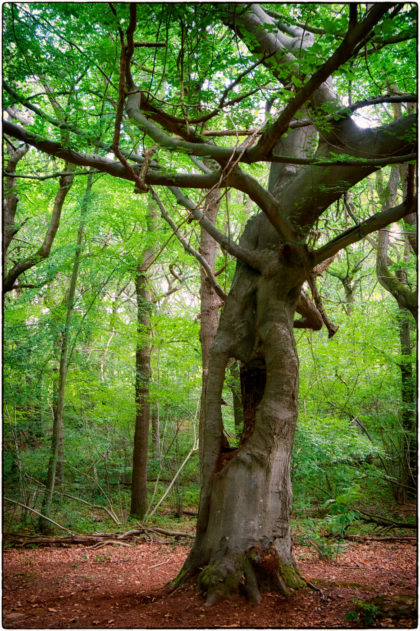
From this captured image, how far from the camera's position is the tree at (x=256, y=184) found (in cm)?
343

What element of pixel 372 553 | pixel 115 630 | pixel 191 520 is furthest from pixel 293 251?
pixel 191 520

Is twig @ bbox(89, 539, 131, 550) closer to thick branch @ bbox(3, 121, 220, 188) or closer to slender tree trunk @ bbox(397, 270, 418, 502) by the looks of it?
thick branch @ bbox(3, 121, 220, 188)

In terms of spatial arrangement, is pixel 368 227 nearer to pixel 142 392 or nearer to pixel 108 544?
pixel 108 544

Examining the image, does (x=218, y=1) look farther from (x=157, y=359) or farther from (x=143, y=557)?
(x=157, y=359)

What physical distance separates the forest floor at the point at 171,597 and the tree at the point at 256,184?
0.78 feet

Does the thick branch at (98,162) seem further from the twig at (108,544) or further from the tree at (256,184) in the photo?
the twig at (108,544)

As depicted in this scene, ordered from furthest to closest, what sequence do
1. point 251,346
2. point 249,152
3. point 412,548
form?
point 412,548
point 251,346
point 249,152

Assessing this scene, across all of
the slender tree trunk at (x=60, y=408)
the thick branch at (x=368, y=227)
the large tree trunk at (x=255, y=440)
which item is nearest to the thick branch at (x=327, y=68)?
the thick branch at (x=368, y=227)

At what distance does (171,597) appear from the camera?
3568mm

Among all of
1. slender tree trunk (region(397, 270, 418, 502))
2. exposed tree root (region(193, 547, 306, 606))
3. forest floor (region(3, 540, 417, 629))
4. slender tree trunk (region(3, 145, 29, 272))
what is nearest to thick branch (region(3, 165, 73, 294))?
slender tree trunk (region(3, 145, 29, 272))

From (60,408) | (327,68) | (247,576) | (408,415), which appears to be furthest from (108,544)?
(327,68)

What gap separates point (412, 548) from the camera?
636 cm

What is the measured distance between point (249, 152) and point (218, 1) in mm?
1321

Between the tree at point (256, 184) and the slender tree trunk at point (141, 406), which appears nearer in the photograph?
the tree at point (256, 184)
